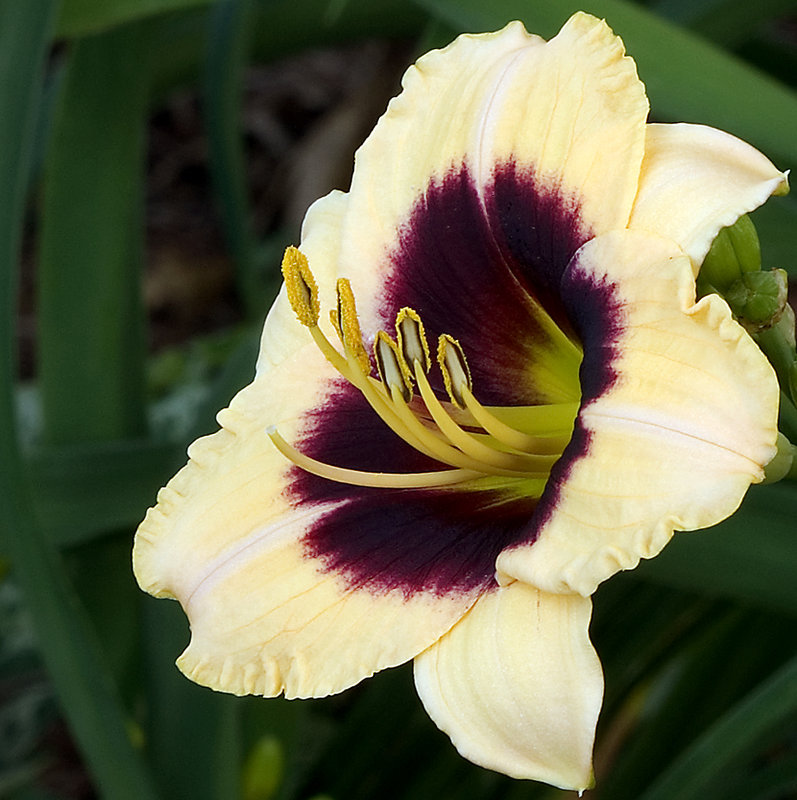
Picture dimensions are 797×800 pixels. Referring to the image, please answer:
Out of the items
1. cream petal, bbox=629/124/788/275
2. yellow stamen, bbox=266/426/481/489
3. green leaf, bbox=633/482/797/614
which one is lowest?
green leaf, bbox=633/482/797/614

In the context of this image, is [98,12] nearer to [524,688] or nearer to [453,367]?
[453,367]

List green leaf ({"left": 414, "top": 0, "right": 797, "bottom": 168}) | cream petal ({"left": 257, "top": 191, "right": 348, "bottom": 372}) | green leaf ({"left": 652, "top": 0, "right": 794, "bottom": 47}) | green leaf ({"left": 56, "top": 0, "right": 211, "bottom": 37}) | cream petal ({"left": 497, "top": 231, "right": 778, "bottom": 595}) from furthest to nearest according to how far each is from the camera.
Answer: green leaf ({"left": 652, "top": 0, "right": 794, "bottom": 47})
green leaf ({"left": 56, "top": 0, "right": 211, "bottom": 37})
green leaf ({"left": 414, "top": 0, "right": 797, "bottom": 168})
cream petal ({"left": 257, "top": 191, "right": 348, "bottom": 372})
cream petal ({"left": 497, "top": 231, "right": 778, "bottom": 595})

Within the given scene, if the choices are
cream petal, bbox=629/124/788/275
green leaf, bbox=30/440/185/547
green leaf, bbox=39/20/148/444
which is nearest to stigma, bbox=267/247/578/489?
cream petal, bbox=629/124/788/275

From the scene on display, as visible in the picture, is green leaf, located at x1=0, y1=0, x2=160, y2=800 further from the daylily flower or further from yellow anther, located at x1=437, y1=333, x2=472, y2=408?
yellow anther, located at x1=437, y1=333, x2=472, y2=408

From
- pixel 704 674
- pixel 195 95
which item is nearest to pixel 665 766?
pixel 704 674

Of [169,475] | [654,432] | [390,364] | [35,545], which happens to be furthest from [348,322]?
[169,475]

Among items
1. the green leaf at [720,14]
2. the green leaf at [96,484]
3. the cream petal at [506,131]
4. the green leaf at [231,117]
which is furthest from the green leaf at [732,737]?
the green leaf at [231,117]

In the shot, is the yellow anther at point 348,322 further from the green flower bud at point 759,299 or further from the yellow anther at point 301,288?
the green flower bud at point 759,299
